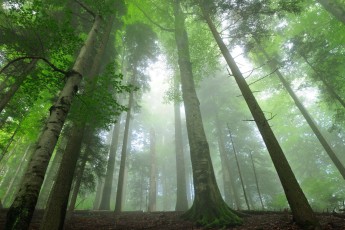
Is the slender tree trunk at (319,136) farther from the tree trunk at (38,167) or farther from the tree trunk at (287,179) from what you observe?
the tree trunk at (38,167)

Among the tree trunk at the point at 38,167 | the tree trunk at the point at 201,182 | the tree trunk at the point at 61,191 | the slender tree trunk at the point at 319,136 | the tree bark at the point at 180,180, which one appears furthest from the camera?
the tree bark at the point at 180,180

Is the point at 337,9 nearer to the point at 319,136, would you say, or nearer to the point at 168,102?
the point at 319,136

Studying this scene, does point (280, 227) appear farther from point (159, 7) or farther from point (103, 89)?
point (159, 7)

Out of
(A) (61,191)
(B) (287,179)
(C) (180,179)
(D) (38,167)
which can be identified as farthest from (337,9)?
(D) (38,167)

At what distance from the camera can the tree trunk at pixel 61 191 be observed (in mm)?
5480

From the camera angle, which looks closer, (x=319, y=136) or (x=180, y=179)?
(x=319, y=136)

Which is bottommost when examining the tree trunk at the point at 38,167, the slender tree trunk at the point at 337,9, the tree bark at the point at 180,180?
the tree trunk at the point at 38,167

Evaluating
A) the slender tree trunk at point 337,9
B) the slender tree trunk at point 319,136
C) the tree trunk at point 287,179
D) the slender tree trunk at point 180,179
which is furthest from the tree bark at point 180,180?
the slender tree trunk at point 337,9

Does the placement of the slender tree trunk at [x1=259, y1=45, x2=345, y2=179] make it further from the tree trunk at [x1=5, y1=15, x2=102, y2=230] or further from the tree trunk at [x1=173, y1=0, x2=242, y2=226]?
the tree trunk at [x1=5, y1=15, x2=102, y2=230]

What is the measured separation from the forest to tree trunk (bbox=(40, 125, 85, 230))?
0.03 m

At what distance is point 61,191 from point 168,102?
1215 centimetres

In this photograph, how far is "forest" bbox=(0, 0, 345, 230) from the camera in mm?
5609

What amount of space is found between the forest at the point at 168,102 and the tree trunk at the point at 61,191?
0.03m

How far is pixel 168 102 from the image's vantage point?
57.4 feet
